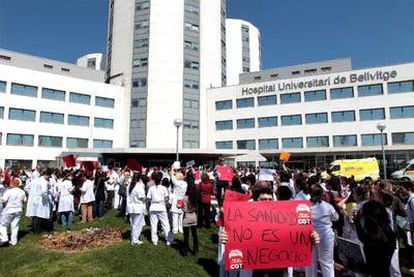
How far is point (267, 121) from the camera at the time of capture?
56969 millimetres

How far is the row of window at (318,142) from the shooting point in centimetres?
4919

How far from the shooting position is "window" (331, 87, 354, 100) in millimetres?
52500

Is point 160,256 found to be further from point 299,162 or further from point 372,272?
point 299,162

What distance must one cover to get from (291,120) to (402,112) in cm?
1508

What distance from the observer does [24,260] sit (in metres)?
9.58

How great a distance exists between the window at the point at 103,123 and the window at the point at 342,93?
1367 inches

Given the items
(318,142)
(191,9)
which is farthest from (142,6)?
(318,142)

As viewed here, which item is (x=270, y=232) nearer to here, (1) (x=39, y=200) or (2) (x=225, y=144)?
(1) (x=39, y=200)

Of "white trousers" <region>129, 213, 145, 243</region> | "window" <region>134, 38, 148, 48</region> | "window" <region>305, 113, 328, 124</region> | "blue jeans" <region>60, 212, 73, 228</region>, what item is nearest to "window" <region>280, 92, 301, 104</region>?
"window" <region>305, 113, 328, 124</region>

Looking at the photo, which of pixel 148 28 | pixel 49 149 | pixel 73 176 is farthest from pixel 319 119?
pixel 73 176

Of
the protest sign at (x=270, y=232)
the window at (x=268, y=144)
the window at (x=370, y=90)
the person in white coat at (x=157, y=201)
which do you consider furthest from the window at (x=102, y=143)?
the protest sign at (x=270, y=232)

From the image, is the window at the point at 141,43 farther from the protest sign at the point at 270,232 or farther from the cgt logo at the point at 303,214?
the cgt logo at the point at 303,214

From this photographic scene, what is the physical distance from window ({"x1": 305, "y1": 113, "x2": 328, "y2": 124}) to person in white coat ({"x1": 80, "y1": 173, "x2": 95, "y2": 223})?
146ft

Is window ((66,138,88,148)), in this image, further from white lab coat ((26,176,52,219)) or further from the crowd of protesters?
white lab coat ((26,176,52,219))
